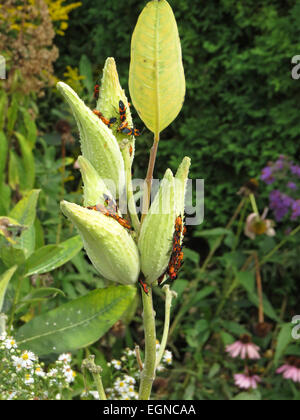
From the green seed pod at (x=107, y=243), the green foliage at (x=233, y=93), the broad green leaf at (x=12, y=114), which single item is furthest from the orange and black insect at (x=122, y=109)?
the green foliage at (x=233, y=93)

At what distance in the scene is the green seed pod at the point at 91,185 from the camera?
1.58 feet

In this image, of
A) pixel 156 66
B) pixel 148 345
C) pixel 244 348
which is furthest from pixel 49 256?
pixel 244 348

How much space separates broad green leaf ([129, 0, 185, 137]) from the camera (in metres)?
0.43

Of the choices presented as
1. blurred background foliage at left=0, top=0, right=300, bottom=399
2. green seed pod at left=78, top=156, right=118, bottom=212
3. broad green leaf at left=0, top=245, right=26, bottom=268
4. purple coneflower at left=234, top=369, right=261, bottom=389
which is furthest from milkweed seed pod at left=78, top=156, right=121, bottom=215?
purple coneflower at left=234, top=369, right=261, bottom=389

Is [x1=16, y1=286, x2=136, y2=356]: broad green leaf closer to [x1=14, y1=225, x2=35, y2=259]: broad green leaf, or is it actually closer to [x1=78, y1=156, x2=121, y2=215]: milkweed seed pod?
[x1=14, y1=225, x2=35, y2=259]: broad green leaf

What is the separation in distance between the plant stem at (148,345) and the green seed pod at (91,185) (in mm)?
106

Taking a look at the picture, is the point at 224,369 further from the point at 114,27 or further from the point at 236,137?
the point at 114,27

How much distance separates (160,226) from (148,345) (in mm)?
129

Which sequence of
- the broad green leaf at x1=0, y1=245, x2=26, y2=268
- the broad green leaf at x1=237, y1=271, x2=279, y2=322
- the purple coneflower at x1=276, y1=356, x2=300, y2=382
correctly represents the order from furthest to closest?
the broad green leaf at x1=237, y1=271, x2=279, y2=322, the purple coneflower at x1=276, y1=356, x2=300, y2=382, the broad green leaf at x1=0, y1=245, x2=26, y2=268

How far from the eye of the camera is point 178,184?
1.63ft

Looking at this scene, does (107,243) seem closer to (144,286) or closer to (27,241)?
(144,286)

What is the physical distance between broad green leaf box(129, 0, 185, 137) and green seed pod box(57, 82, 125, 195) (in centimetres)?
4
